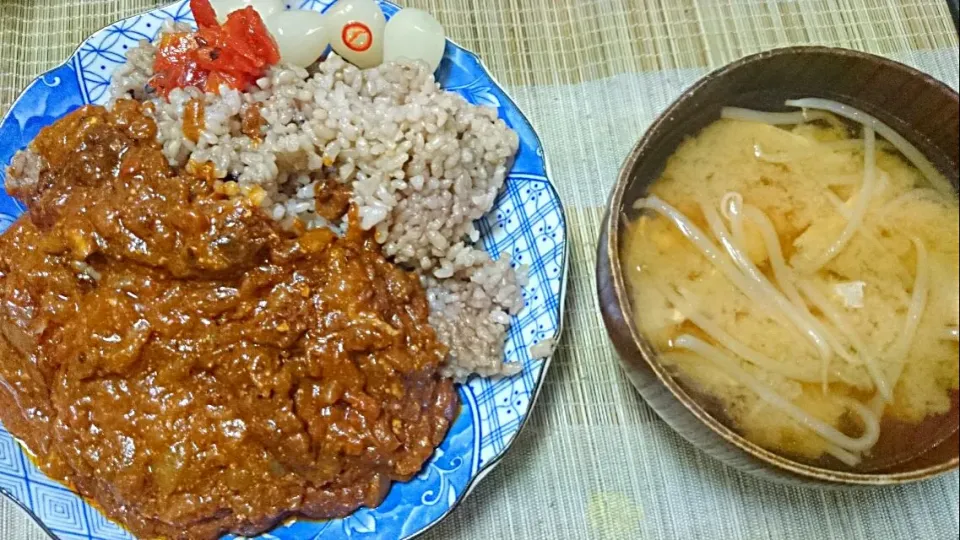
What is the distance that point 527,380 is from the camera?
7.18 ft

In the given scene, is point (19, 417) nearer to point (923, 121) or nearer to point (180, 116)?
point (180, 116)

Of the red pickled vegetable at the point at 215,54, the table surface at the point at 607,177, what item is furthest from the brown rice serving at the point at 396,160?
the table surface at the point at 607,177

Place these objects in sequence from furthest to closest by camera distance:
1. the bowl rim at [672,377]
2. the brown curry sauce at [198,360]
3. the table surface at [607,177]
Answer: the table surface at [607,177] < the brown curry sauce at [198,360] < the bowl rim at [672,377]

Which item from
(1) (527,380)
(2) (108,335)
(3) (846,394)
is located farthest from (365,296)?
(3) (846,394)

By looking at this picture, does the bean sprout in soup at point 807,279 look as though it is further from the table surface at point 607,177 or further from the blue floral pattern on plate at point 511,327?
the table surface at point 607,177

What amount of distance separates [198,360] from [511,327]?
0.91m

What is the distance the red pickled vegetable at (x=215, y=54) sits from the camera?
87.1 inches

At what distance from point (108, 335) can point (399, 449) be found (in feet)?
2.77

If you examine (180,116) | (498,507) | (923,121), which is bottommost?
(498,507)

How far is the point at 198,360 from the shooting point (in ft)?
6.55

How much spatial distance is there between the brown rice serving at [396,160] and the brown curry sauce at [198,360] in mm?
117

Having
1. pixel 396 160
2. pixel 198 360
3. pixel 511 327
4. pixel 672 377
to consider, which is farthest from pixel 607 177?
pixel 198 360

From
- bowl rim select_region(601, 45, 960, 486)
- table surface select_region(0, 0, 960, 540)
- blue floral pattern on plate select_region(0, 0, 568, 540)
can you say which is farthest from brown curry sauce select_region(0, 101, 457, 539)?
bowl rim select_region(601, 45, 960, 486)

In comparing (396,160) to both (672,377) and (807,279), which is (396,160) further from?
(807,279)
